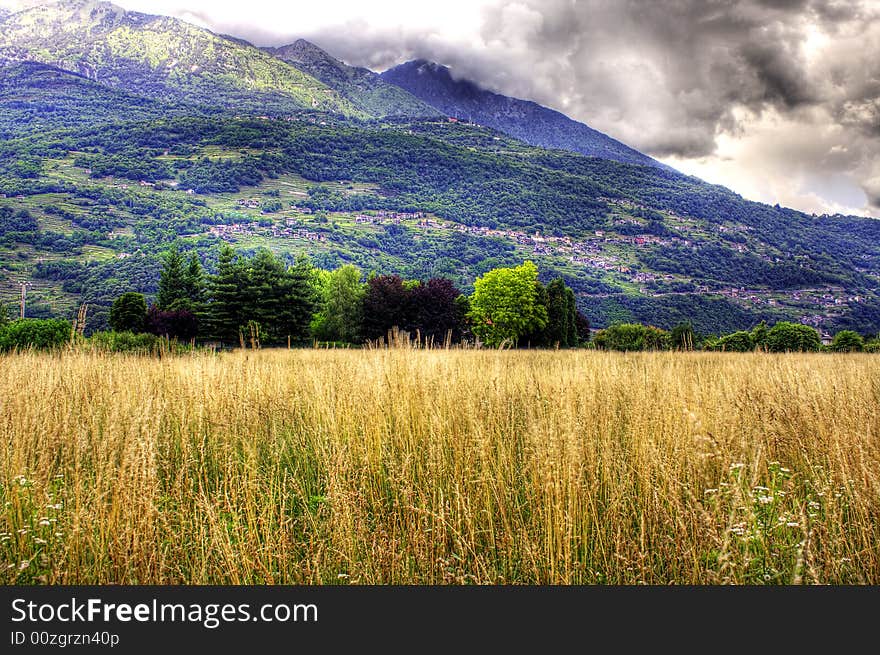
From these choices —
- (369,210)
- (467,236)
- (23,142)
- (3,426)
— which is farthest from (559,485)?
(23,142)

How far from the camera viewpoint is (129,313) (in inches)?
1459

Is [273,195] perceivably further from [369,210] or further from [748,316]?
[748,316]

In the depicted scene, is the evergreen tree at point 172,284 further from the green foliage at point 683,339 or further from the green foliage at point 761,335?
the green foliage at point 761,335

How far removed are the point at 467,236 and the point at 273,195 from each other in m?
67.6

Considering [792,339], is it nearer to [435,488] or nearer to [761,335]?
[761,335]

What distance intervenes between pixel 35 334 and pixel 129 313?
2634 centimetres

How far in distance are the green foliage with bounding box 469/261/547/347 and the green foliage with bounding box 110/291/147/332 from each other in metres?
25.4

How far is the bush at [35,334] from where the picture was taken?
12977 millimetres

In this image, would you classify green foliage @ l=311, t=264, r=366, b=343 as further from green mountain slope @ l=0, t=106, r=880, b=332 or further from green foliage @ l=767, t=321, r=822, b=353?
green mountain slope @ l=0, t=106, r=880, b=332

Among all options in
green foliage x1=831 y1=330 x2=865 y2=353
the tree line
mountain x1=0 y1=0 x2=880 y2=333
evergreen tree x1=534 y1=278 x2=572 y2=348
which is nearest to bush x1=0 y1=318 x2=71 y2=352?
the tree line

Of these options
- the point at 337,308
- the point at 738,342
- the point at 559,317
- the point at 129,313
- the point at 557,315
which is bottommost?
the point at 738,342

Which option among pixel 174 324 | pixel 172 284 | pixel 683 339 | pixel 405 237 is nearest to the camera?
pixel 683 339

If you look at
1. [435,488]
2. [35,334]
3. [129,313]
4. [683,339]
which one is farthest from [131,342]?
[129,313]

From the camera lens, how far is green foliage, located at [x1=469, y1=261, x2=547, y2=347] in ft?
159
